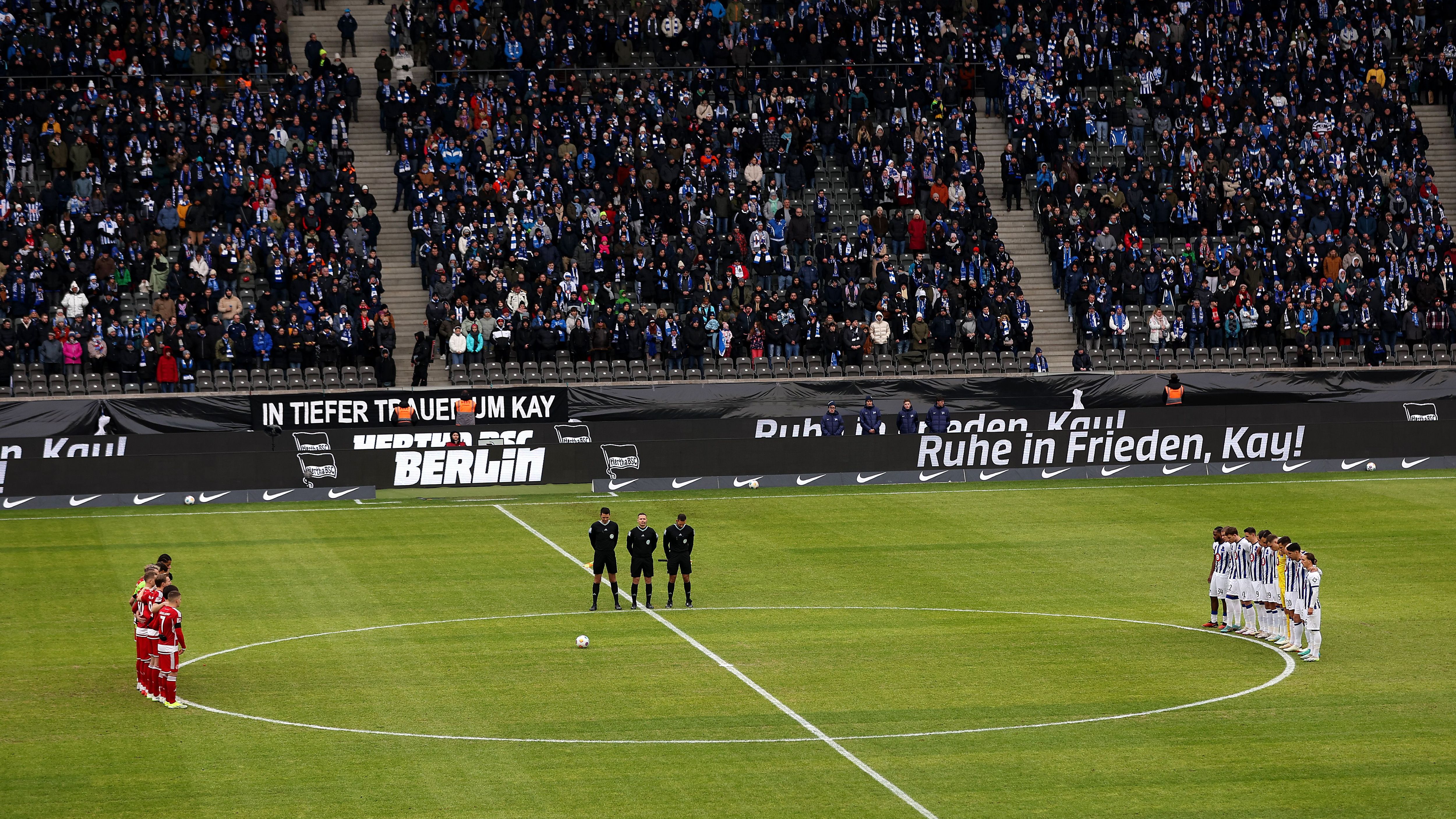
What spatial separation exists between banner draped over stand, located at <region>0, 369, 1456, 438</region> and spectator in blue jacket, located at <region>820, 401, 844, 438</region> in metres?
1.71

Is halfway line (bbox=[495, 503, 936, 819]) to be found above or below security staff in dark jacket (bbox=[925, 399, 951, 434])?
below

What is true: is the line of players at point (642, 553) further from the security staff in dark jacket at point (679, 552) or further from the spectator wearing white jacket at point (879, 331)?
the spectator wearing white jacket at point (879, 331)

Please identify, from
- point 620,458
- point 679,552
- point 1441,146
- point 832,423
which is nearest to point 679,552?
point 679,552

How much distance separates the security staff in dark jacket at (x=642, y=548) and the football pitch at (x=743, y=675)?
685 millimetres

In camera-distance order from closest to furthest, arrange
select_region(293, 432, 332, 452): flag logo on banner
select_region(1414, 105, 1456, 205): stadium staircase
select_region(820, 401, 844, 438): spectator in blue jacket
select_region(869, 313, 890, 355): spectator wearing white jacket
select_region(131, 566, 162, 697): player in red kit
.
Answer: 1. select_region(131, 566, 162, 697): player in red kit
2. select_region(293, 432, 332, 452): flag logo on banner
3. select_region(820, 401, 844, 438): spectator in blue jacket
4. select_region(869, 313, 890, 355): spectator wearing white jacket
5. select_region(1414, 105, 1456, 205): stadium staircase

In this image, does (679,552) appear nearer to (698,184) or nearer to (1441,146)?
(698,184)

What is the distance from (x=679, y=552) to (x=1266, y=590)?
28.7 feet

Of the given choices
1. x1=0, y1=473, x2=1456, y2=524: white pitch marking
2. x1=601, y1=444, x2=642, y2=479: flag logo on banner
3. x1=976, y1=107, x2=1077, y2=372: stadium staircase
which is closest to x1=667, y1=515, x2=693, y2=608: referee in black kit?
x1=0, y1=473, x2=1456, y2=524: white pitch marking

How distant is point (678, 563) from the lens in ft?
89.7

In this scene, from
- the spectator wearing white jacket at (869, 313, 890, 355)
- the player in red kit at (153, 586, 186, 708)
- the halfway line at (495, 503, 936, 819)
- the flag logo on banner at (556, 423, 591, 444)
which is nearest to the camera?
the halfway line at (495, 503, 936, 819)

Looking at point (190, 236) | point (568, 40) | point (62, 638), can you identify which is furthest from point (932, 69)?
point (62, 638)

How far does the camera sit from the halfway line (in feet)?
54.2

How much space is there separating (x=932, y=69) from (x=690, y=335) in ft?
52.0

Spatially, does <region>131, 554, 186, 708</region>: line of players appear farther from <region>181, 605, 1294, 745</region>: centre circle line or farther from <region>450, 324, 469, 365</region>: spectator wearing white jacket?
<region>450, 324, 469, 365</region>: spectator wearing white jacket
